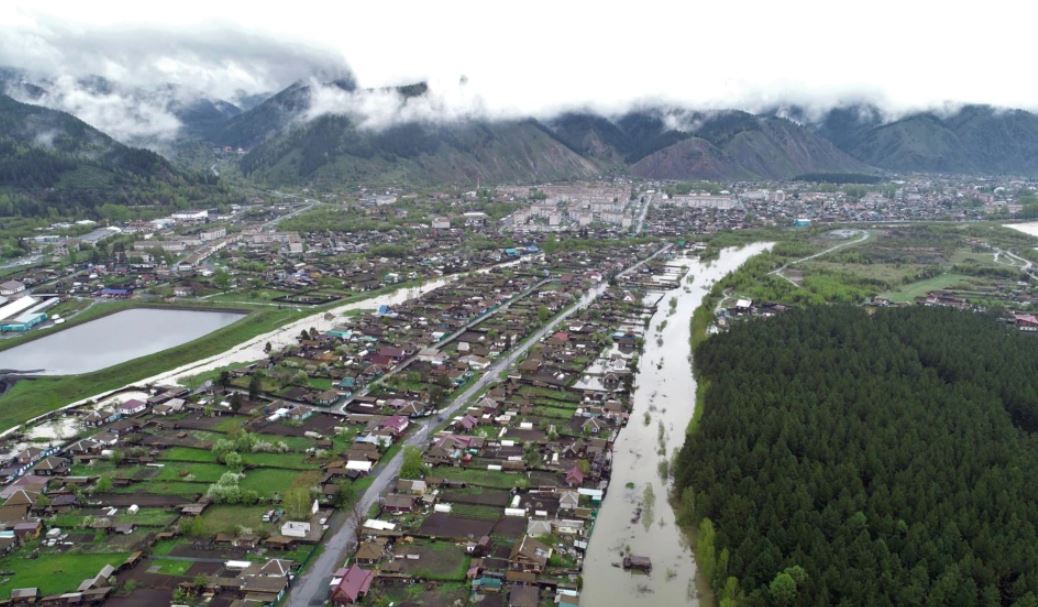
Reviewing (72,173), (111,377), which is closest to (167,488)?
(111,377)

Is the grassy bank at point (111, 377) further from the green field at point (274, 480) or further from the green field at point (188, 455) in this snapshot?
the green field at point (274, 480)

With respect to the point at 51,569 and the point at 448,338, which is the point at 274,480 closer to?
the point at 51,569

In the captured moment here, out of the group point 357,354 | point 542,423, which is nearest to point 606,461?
point 542,423

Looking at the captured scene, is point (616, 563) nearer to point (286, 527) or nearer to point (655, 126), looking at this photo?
point (286, 527)

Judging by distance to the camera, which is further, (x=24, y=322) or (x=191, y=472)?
(x=24, y=322)

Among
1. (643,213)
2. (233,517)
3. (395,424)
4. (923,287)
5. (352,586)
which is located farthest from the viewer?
(643,213)

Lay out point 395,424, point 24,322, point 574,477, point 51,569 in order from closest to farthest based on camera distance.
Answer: point 51,569, point 574,477, point 395,424, point 24,322

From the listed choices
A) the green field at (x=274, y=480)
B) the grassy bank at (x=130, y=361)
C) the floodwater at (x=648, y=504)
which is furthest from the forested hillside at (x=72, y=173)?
the floodwater at (x=648, y=504)

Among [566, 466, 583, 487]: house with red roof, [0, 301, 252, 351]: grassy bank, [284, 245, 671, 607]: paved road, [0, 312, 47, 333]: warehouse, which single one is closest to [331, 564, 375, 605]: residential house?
[284, 245, 671, 607]: paved road
